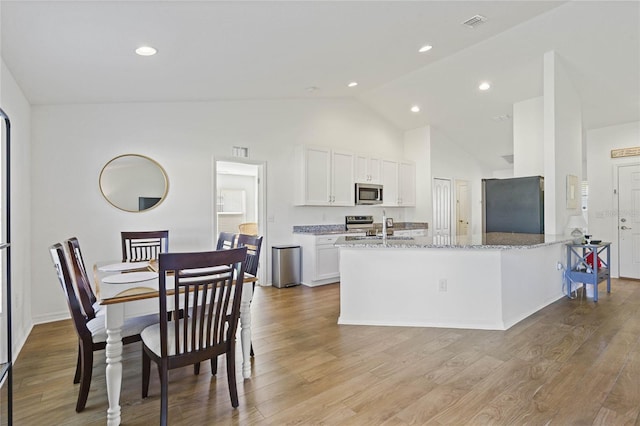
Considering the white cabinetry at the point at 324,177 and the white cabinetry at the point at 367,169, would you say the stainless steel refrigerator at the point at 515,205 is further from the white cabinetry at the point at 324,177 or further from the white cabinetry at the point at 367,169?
the white cabinetry at the point at 324,177

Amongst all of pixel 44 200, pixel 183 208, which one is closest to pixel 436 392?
pixel 183 208

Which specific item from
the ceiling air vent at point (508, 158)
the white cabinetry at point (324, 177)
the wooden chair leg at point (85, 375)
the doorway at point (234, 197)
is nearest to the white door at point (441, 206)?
the ceiling air vent at point (508, 158)

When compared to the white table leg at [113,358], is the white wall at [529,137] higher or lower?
higher

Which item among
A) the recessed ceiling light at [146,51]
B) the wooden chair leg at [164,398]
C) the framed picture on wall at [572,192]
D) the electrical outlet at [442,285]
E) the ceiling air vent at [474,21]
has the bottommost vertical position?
the wooden chair leg at [164,398]

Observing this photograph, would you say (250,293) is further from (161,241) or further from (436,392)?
(161,241)

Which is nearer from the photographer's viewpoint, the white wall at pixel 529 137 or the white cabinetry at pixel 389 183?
the white wall at pixel 529 137

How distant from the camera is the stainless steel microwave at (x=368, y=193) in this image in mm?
6046

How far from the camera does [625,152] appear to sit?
561 cm

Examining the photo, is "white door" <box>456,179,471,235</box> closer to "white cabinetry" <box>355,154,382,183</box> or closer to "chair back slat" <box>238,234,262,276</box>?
"white cabinetry" <box>355,154,382,183</box>

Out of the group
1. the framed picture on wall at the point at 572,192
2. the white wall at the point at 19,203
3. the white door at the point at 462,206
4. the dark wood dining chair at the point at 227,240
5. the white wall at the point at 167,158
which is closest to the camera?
the white wall at the point at 19,203

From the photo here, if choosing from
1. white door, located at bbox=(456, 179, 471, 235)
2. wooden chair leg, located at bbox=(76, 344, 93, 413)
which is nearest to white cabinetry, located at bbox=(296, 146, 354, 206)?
white door, located at bbox=(456, 179, 471, 235)

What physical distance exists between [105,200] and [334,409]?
353cm

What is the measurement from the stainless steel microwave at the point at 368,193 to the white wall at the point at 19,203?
4.52 meters

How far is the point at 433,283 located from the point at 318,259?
7.28 feet
